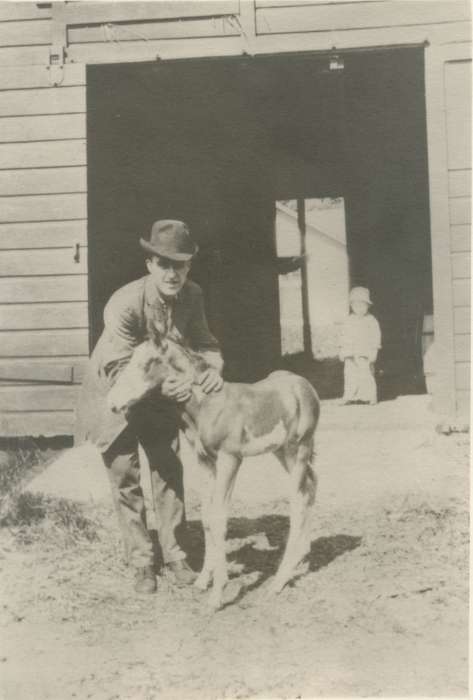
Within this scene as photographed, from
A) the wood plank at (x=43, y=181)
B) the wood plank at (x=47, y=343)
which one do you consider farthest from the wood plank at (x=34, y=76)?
the wood plank at (x=47, y=343)

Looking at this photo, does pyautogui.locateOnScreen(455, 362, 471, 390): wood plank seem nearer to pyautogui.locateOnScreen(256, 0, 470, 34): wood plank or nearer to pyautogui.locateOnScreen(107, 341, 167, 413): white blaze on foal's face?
pyautogui.locateOnScreen(256, 0, 470, 34): wood plank

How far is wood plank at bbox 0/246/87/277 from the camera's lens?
4219 mm

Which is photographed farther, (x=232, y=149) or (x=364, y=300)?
(x=232, y=149)

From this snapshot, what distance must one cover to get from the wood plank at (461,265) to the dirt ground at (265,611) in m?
1.12

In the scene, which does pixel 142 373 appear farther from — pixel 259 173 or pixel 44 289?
pixel 259 173

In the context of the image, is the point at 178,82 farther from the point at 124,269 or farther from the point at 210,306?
the point at 210,306

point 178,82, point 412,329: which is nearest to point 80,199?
point 178,82

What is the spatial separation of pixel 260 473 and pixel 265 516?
208 mm

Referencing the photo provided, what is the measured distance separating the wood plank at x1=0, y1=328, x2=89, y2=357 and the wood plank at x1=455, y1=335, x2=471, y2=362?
2027 mm

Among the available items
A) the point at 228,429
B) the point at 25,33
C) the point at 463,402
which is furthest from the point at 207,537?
the point at 25,33

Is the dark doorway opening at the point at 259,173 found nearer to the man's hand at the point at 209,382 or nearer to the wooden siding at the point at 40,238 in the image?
the wooden siding at the point at 40,238

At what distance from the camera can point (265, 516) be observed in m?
3.02

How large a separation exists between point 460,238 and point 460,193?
0.76 feet

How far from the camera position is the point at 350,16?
4094 millimetres
